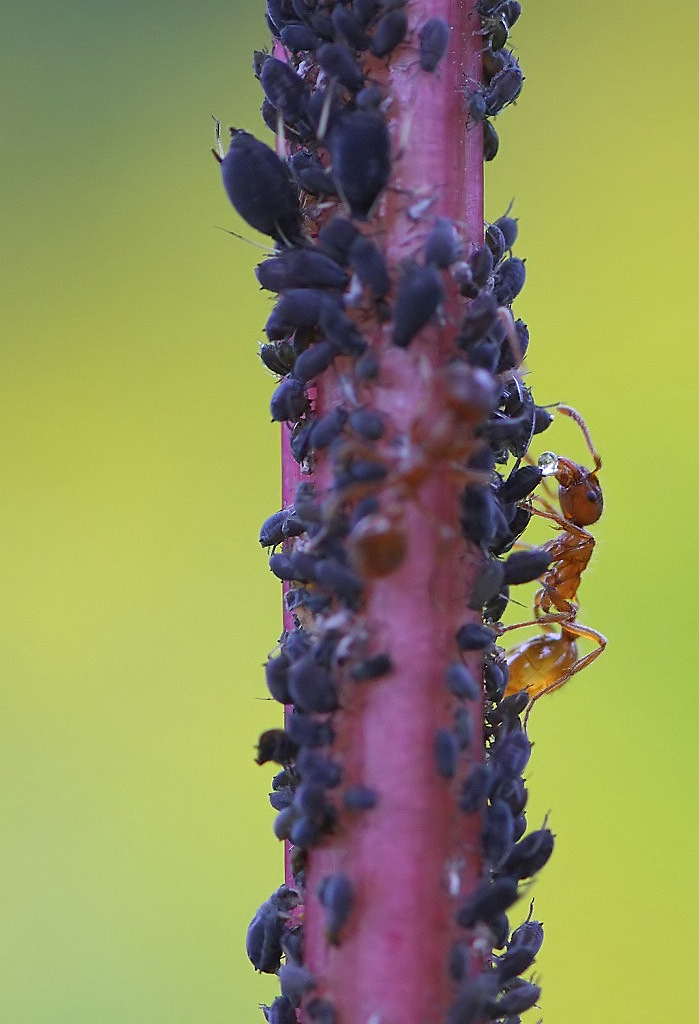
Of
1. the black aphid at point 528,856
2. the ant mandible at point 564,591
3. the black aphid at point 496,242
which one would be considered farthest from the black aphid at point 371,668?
the ant mandible at point 564,591

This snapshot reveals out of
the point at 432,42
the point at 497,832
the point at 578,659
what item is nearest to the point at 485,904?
the point at 497,832

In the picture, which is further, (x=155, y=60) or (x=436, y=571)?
(x=155, y=60)

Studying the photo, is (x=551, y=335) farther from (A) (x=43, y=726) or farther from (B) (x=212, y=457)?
(A) (x=43, y=726)

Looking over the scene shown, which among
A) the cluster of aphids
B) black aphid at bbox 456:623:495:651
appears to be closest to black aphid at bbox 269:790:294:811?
the cluster of aphids

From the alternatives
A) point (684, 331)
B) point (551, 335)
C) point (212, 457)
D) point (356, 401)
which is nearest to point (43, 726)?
point (212, 457)

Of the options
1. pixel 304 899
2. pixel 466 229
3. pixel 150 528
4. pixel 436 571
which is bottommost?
pixel 304 899

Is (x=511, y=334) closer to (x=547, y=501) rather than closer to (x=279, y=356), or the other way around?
(x=279, y=356)
